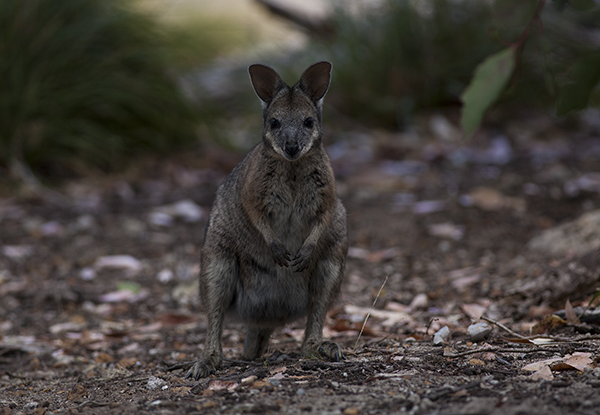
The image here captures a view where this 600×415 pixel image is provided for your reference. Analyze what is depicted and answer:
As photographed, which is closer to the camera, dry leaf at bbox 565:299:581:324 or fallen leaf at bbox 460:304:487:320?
dry leaf at bbox 565:299:581:324

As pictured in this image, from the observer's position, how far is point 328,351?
3.14 metres

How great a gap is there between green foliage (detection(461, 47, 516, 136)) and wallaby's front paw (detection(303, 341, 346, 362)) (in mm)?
1160

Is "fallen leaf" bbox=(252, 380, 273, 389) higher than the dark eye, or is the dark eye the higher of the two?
the dark eye

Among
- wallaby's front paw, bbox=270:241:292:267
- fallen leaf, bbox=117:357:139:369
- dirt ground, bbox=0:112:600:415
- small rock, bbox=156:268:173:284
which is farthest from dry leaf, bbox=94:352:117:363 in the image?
small rock, bbox=156:268:173:284

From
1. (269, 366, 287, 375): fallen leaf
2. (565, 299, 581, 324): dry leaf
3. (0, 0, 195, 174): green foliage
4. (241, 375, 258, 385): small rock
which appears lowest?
(241, 375, 258, 385): small rock

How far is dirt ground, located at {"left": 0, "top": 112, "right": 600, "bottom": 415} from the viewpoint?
2.56m

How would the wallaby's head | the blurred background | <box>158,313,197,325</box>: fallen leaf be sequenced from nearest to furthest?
the wallaby's head
<box>158,313,197,325</box>: fallen leaf
the blurred background

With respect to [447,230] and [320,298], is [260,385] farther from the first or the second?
[447,230]

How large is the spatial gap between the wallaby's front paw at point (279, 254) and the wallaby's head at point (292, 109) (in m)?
0.42

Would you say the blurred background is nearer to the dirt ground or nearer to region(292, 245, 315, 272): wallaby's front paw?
the dirt ground

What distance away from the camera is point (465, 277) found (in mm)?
4805

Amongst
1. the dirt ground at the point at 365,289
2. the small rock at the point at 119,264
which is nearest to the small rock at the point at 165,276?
the dirt ground at the point at 365,289

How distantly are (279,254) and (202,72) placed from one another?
6830 millimetres

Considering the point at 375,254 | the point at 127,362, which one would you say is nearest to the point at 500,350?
the point at 127,362
